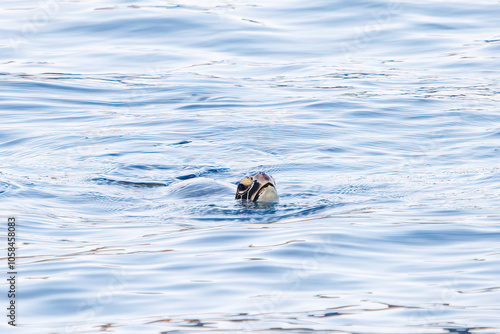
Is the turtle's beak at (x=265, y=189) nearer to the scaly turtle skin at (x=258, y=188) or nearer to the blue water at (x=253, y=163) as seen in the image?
the scaly turtle skin at (x=258, y=188)

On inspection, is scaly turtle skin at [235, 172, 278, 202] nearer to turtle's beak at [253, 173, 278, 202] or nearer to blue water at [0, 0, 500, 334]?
turtle's beak at [253, 173, 278, 202]

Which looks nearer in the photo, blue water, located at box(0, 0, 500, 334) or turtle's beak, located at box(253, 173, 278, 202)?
blue water, located at box(0, 0, 500, 334)

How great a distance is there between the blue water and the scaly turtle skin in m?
0.19

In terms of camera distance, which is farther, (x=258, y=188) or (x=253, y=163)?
(x=253, y=163)

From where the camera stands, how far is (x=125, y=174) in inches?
409

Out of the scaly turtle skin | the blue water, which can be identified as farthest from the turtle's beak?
the blue water

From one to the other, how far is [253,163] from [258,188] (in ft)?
8.38

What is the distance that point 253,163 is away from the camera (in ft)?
35.8

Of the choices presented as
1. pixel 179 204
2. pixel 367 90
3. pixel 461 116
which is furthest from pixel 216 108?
pixel 179 204

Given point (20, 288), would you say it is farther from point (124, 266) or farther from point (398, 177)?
point (398, 177)

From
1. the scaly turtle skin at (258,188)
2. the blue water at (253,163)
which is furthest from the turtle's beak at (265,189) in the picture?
the blue water at (253,163)

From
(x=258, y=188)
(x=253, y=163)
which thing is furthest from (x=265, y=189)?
(x=253, y=163)

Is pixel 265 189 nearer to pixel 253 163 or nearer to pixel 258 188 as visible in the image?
pixel 258 188

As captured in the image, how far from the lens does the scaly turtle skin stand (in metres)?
8.38
